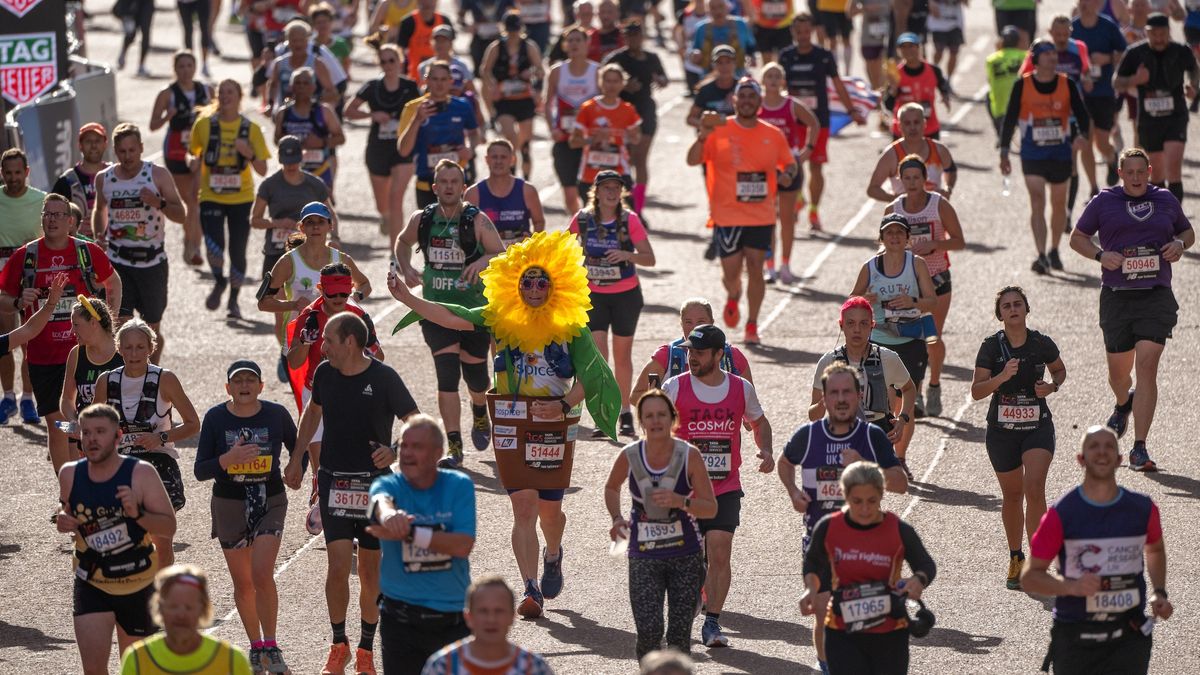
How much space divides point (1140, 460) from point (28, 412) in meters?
8.18

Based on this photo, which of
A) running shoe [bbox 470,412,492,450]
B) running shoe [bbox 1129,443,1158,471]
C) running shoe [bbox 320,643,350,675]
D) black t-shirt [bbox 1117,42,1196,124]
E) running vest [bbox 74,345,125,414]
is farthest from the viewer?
black t-shirt [bbox 1117,42,1196,124]

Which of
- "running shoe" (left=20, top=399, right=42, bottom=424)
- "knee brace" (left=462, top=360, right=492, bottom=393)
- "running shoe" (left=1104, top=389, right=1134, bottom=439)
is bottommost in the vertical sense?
"running shoe" (left=20, top=399, right=42, bottom=424)

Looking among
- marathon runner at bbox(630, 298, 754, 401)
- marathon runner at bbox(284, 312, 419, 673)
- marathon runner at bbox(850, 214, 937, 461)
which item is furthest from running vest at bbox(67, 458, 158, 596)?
marathon runner at bbox(850, 214, 937, 461)

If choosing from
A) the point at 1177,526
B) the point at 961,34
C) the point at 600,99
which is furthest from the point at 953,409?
the point at 961,34

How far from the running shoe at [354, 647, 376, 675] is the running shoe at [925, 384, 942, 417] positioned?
6.06 meters

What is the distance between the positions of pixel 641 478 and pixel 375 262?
1106 cm

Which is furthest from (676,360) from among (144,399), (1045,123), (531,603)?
(1045,123)

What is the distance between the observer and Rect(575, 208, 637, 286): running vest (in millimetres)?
14070

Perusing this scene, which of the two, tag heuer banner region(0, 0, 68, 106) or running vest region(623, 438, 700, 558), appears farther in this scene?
tag heuer banner region(0, 0, 68, 106)

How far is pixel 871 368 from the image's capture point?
443 inches

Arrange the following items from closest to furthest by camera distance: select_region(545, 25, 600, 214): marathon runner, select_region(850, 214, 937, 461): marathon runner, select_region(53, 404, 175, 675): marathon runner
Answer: select_region(53, 404, 175, 675): marathon runner → select_region(850, 214, 937, 461): marathon runner → select_region(545, 25, 600, 214): marathon runner

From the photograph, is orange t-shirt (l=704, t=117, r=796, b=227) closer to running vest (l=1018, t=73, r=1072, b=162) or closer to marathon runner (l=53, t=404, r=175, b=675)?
running vest (l=1018, t=73, r=1072, b=162)

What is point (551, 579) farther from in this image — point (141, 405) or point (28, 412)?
point (28, 412)

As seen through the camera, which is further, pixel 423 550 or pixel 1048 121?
pixel 1048 121
